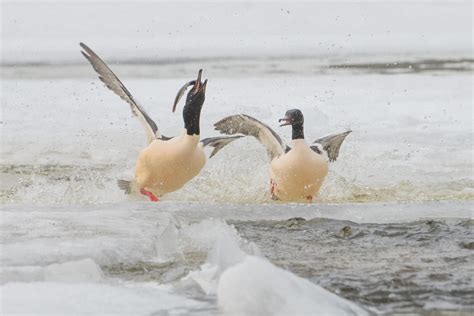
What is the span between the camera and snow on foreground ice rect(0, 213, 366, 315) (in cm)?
425

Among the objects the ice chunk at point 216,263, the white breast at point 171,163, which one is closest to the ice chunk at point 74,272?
the ice chunk at point 216,263

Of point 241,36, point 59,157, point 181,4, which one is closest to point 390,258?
point 59,157

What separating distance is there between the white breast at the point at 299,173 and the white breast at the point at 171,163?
579mm

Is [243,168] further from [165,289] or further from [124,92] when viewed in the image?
[165,289]

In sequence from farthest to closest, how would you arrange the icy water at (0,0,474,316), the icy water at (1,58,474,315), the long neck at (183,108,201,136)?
the long neck at (183,108,201,136)
the icy water at (0,0,474,316)
the icy water at (1,58,474,315)

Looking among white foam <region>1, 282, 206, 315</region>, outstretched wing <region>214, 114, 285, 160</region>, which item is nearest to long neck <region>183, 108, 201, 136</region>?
outstretched wing <region>214, 114, 285, 160</region>

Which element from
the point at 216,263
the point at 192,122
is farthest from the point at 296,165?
the point at 216,263

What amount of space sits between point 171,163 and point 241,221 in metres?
1.56

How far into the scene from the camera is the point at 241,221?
6203mm

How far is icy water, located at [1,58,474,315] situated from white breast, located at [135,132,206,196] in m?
0.27

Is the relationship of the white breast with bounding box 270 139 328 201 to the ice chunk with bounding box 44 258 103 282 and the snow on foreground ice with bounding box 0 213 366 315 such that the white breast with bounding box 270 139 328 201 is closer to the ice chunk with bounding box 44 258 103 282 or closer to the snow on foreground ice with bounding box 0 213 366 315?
the snow on foreground ice with bounding box 0 213 366 315

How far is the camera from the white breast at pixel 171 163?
7.65 m

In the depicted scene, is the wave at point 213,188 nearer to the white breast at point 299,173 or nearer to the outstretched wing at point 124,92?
the white breast at point 299,173

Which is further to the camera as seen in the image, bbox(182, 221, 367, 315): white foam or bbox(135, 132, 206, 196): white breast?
bbox(135, 132, 206, 196): white breast
